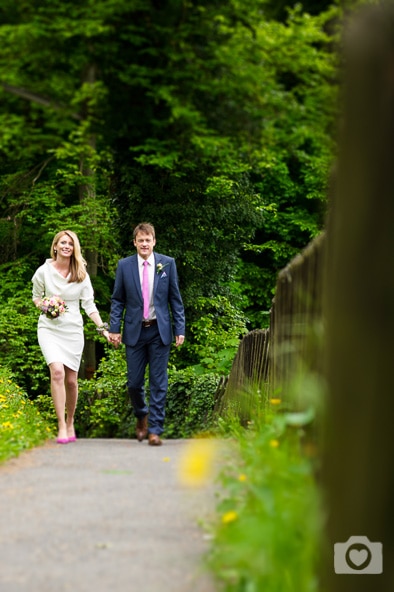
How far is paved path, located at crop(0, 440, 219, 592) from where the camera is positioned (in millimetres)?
4320

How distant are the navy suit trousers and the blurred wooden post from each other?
6893 millimetres

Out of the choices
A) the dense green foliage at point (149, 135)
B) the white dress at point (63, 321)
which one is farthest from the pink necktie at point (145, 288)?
the dense green foliage at point (149, 135)

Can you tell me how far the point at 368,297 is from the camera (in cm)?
283

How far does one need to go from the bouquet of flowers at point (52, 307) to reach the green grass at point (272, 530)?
517 centimetres

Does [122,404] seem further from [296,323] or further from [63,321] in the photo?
[296,323]

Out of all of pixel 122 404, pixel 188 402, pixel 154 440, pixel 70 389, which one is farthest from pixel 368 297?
pixel 122 404

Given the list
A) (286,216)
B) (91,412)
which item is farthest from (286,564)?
(286,216)

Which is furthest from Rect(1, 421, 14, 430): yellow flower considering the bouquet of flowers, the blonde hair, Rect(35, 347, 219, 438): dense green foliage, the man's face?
Rect(35, 347, 219, 438): dense green foliage

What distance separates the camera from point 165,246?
2086 centimetres

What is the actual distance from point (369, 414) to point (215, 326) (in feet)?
58.6

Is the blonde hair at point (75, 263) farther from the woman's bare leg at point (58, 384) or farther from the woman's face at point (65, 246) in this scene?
the woman's bare leg at point (58, 384)

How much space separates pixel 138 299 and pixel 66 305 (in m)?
0.81

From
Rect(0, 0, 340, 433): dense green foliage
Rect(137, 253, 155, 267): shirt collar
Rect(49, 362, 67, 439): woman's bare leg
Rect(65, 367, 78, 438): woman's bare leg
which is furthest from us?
Rect(0, 0, 340, 433): dense green foliage

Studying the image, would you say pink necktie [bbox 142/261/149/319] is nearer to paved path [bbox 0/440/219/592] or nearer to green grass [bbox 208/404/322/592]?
paved path [bbox 0/440/219/592]
